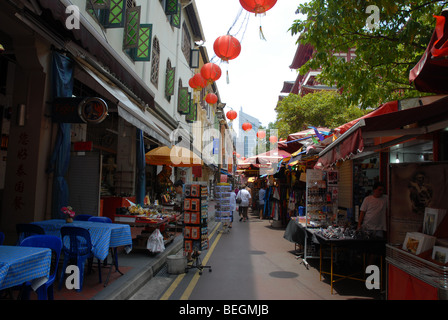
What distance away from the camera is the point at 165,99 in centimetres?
1659

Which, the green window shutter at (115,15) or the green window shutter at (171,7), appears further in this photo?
the green window shutter at (171,7)

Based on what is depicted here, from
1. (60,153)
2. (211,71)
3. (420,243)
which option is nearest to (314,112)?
(211,71)

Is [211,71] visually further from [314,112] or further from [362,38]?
[314,112]

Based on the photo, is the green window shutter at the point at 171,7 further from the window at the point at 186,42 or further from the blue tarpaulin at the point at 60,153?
the blue tarpaulin at the point at 60,153

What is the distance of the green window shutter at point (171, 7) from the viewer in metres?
15.8

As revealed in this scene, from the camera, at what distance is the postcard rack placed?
3193 mm

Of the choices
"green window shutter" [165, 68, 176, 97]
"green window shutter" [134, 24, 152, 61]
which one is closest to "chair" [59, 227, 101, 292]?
"green window shutter" [134, 24, 152, 61]

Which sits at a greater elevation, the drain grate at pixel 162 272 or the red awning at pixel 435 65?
the red awning at pixel 435 65

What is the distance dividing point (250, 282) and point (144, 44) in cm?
954

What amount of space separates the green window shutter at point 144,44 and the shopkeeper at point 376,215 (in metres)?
9.36

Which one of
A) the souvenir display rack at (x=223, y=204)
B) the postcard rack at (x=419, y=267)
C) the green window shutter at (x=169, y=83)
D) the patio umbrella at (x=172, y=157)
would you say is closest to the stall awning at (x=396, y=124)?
the postcard rack at (x=419, y=267)

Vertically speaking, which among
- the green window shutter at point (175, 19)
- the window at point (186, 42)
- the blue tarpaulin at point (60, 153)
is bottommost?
the blue tarpaulin at point (60, 153)
